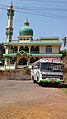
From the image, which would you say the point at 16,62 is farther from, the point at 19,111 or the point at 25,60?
the point at 19,111

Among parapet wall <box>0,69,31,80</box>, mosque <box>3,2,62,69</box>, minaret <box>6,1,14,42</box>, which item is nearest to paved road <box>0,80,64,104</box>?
parapet wall <box>0,69,31,80</box>

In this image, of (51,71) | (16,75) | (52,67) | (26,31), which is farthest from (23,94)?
(26,31)

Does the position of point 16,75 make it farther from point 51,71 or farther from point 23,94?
point 23,94

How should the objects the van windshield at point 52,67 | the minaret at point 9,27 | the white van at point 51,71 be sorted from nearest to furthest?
the white van at point 51,71 → the van windshield at point 52,67 → the minaret at point 9,27

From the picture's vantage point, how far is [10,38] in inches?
2301

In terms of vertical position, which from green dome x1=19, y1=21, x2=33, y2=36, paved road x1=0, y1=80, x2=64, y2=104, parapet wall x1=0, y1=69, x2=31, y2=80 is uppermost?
green dome x1=19, y1=21, x2=33, y2=36

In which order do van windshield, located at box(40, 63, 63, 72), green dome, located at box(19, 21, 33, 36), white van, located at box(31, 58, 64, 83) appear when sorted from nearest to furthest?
white van, located at box(31, 58, 64, 83) → van windshield, located at box(40, 63, 63, 72) → green dome, located at box(19, 21, 33, 36)

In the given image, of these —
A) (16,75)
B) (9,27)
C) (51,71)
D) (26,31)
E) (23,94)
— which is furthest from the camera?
(9,27)

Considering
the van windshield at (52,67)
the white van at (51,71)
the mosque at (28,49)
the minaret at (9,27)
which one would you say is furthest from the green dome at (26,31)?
the van windshield at (52,67)

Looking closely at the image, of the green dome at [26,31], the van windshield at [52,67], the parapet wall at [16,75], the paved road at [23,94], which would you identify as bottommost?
the parapet wall at [16,75]

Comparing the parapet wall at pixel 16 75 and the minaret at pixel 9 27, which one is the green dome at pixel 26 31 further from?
the parapet wall at pixel 16 75

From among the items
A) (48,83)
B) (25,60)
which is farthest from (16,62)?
(48,83)

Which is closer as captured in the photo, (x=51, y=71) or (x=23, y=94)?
(x=23, y=94)

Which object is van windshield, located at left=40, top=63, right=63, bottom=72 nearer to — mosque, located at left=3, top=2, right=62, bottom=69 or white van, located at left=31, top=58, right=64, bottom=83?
white van, located at left=31, top=58, right=64, bottom=83
